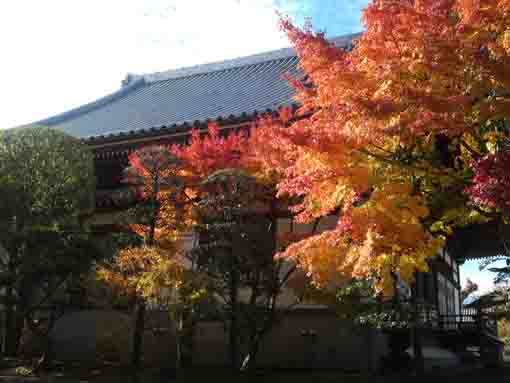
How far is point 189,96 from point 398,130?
1258 centimetres

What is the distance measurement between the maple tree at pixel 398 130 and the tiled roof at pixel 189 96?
6979 millimetres

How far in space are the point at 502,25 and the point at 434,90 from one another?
41.5 inches

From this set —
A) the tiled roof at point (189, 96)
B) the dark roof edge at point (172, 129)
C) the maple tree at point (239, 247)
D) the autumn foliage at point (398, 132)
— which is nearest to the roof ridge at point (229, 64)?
the tiled roof at point (189, 96)

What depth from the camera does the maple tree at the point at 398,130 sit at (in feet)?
20.6

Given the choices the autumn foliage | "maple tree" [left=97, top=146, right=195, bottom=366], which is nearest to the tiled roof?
"maple tree" [left=97, top=146, right=195, bottom=366]

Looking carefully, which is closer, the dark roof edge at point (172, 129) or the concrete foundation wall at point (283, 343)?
the concrete foundation wall at point (283, 343)

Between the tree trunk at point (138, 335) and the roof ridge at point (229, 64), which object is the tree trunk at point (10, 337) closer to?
the tree trunk at point (138, 335)

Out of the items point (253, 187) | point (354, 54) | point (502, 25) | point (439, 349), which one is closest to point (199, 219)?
point (253, 187)

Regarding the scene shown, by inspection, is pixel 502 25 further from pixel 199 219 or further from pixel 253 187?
pixel 199 219

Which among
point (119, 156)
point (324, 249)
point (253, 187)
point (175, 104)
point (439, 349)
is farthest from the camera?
point (175, 104)

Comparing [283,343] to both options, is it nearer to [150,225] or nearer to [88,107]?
[150,225]

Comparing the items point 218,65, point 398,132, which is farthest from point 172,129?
point 218,65

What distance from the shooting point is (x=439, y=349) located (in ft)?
49.4

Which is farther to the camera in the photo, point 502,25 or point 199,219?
point 199,219
